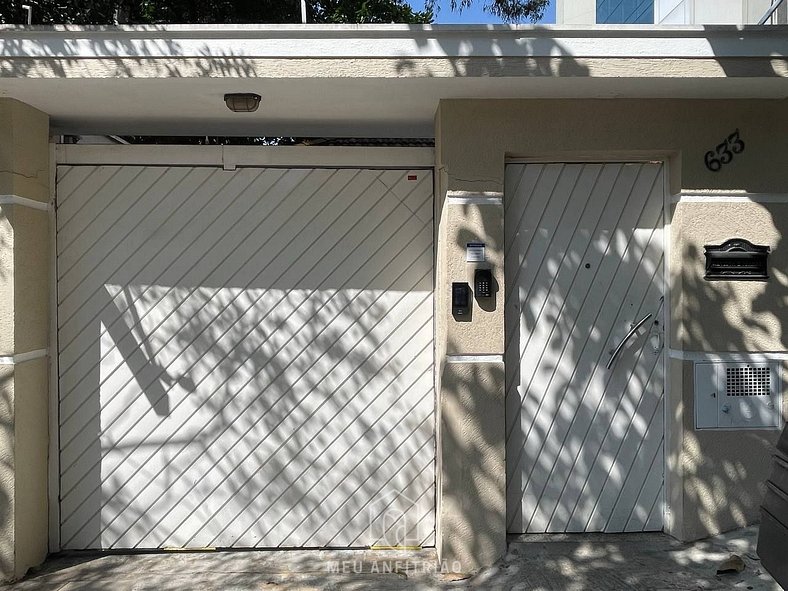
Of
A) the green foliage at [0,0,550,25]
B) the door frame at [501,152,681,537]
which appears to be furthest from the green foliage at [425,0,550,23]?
the door frame at [501,152,681,537]

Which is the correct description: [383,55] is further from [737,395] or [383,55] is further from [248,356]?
[737,395]

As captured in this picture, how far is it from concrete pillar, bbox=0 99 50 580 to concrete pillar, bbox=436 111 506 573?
2538 mm

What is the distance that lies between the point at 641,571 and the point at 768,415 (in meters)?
1.25

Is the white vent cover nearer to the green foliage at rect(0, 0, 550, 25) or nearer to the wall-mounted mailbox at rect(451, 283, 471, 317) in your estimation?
the wall-mounted mailbox at rect(451, 283, 471, 317)

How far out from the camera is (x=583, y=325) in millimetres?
4496

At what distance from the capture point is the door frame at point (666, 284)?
14.5 ft

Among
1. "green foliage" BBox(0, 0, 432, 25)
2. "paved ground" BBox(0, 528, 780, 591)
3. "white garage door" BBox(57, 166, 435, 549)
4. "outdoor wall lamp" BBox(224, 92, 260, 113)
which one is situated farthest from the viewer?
"green foliage" BBox(0, 0, 432, 25)

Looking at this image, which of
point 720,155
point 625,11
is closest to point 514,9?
point 625,11

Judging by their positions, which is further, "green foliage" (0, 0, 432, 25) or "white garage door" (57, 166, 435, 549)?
"green foliage" (0, 0, 432, 25)

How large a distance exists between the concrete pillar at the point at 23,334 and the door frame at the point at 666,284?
2953mm

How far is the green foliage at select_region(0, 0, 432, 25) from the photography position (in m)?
8.56

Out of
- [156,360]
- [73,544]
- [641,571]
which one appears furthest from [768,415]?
[73,544]

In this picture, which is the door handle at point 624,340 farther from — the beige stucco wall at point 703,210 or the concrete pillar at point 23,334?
the concrete pillar at point 23,334

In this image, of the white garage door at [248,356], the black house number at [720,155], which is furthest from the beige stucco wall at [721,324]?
the white garage door at [248,356]
